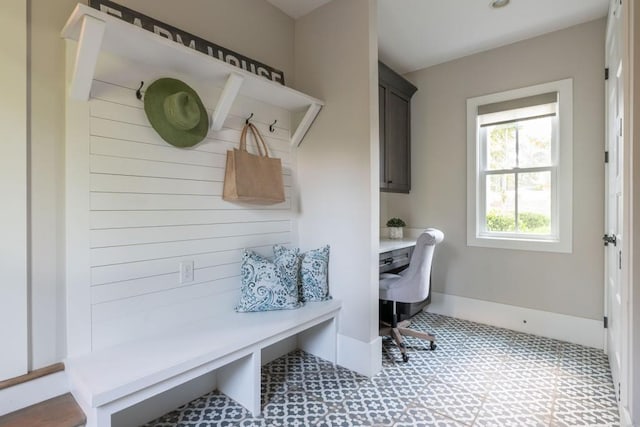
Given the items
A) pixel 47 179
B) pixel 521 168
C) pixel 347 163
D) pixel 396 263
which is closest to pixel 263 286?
pixel 347 163

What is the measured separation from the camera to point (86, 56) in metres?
1.35

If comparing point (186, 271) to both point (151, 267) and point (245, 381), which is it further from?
point (245, 381)

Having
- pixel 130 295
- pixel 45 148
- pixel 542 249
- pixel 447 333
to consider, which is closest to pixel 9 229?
pixel 45 148

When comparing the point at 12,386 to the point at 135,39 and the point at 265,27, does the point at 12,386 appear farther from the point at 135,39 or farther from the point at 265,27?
the point at 265,27

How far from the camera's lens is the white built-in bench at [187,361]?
1.26m

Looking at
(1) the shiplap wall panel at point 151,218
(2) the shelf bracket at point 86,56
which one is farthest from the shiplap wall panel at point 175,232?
(2) the shelf bracket at point 86,56

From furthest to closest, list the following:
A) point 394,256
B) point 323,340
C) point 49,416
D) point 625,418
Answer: point 394,256
point 323,340
point 625,418
point 49,416

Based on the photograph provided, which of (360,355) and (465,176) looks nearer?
(360,355)

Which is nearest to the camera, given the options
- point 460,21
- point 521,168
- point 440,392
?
point 440,392

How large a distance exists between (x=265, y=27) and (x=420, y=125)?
1.94m

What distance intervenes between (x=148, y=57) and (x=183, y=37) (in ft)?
1.01

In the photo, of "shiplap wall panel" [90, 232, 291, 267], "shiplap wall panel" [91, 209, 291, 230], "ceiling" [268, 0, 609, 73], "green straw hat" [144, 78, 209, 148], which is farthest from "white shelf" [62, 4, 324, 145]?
"ceiling" [268, 0, 609, 73]

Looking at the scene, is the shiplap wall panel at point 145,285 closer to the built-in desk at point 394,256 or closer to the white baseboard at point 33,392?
the white baseboard at point 33,392

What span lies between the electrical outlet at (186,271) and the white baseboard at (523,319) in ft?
8.44
